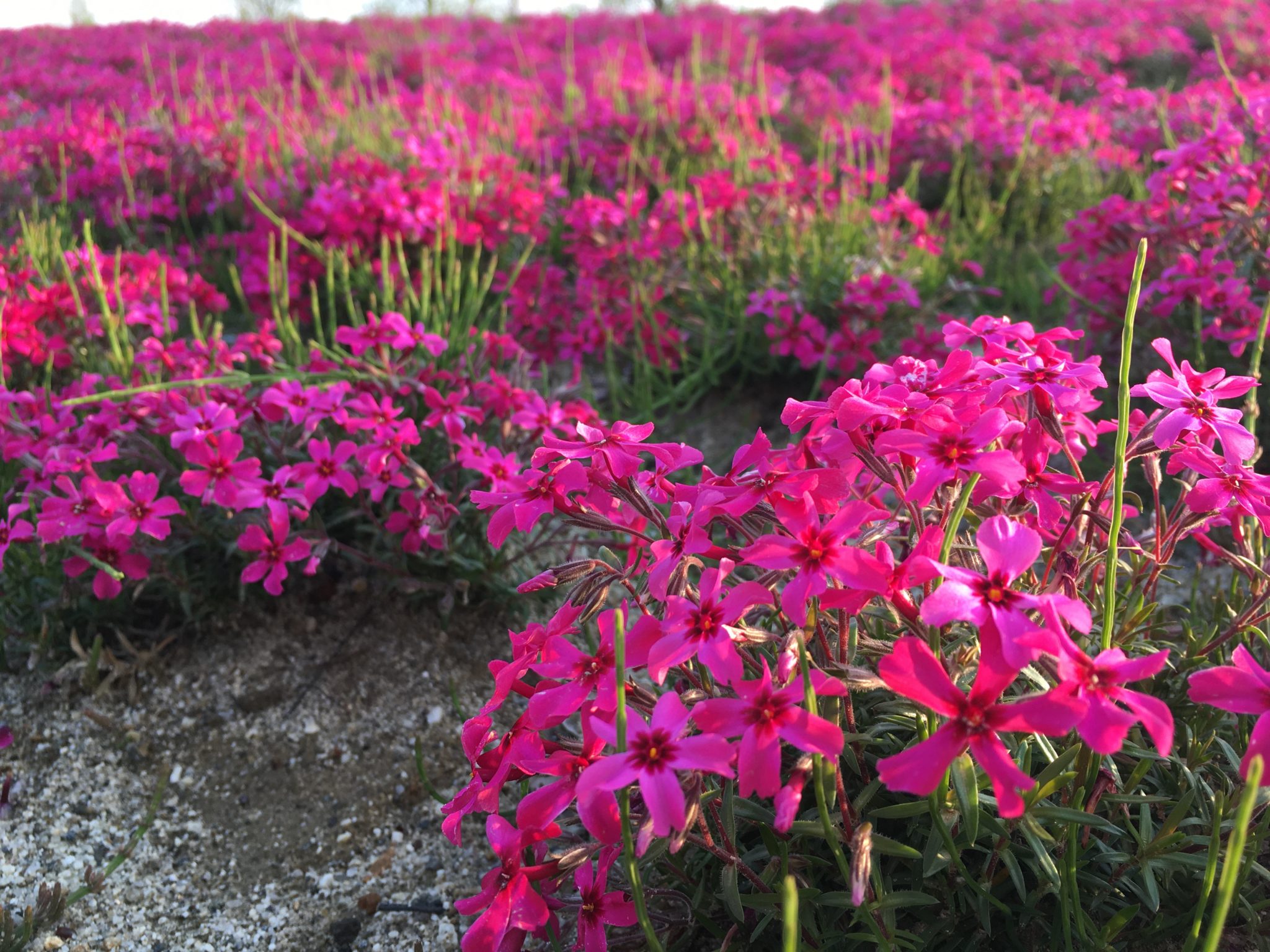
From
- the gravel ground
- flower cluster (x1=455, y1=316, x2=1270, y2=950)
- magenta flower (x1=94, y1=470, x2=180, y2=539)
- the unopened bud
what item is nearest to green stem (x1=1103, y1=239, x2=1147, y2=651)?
flower cluster (x1=455, y1=316, x2=1270, y2=950)

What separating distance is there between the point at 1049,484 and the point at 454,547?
5.30 feet

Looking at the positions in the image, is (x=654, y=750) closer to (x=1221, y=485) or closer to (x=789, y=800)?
(x=789, y=800)

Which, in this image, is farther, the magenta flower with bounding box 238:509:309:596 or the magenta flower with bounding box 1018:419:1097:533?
the magenta flower with bounding box 238:509:309:596

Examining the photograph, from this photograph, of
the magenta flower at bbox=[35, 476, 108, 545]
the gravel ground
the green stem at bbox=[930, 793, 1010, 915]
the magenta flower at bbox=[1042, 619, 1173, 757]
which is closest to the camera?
the magenta flower at bbox=[1042, 619, 1173, 757]

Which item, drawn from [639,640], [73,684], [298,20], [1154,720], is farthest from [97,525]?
[298,20]

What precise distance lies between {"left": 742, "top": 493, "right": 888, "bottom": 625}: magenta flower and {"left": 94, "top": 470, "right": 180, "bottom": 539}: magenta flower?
1477 millimetres

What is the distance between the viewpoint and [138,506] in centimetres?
207

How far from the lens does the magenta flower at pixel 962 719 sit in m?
0.91

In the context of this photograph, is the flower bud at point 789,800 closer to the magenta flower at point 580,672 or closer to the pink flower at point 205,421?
the magenta flower at point 580,672

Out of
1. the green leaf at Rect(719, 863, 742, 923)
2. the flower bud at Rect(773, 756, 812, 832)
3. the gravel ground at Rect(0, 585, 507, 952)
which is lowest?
the gravel ground at Rect(0, 585, 507, 952)

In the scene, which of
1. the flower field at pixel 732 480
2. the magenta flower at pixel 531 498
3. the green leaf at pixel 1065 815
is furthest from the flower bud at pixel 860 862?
the magenta flower at pixel 531 498

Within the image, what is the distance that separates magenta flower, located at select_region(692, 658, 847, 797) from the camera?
38.3 inches

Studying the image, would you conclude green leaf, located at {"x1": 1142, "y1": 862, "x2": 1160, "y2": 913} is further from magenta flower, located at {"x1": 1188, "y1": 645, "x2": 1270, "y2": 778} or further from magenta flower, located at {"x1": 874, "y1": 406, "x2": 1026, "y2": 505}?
magenta flower, located at {"x1": 874, "y1": 406, "x2": 1026, "y2": 505}

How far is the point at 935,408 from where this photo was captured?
1.17 m
